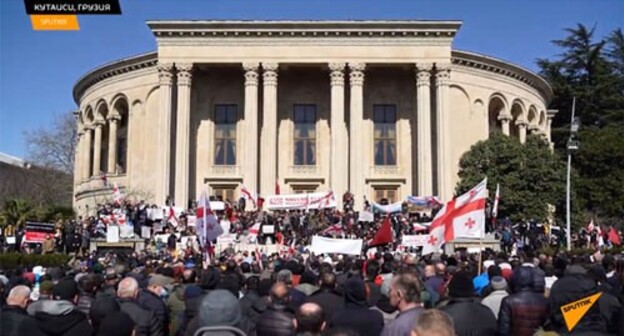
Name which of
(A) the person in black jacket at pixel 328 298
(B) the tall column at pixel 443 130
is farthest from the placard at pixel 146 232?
(A) the person in black jacket at pixel 328 298

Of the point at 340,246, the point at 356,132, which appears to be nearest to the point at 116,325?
the point at 340,246

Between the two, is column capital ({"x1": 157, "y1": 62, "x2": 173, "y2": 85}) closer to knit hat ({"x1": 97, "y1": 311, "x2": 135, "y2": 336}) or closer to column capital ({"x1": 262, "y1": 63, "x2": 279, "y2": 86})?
column capital ({"x1": 262, "y1": 63, "x2": 279, "y2": 86})

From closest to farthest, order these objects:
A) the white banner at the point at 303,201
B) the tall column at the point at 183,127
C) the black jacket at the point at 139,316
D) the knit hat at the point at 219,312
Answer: the knit hat at the point at 219,312 < the black jacket at the point at 139,316 < the white banner at the point at 303,201 < the tall column at the point at 183,127

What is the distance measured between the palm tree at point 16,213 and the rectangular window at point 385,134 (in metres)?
23.7

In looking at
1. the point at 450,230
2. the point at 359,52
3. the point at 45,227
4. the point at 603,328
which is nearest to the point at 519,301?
the point at 603,328

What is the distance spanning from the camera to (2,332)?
6883 mm

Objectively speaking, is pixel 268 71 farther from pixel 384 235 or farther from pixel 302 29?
pixel 384 235

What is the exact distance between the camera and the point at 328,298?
7934 mm

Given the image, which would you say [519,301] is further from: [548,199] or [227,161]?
[227,161]

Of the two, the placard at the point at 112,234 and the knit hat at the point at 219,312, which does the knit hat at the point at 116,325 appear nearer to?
the knit hat at the point at 219,312

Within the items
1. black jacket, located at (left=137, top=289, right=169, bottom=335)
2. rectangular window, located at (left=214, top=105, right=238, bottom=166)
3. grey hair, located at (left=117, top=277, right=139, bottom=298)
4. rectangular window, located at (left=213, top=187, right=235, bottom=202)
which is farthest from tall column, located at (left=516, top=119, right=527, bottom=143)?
grey hair, located at (left=117, top=277, right=139, bottom=298)

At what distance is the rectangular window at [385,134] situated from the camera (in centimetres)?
4950

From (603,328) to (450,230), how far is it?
26.4ft

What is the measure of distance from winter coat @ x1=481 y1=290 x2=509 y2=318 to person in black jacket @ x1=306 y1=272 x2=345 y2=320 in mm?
1668
